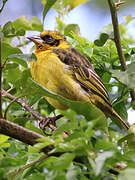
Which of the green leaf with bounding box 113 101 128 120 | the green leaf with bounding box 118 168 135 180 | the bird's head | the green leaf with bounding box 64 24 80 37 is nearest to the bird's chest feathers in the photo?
the green leaf with bounding box 64 24 80 37

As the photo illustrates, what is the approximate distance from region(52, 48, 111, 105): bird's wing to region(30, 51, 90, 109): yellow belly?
0.22 feet

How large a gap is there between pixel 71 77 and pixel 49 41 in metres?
0.74

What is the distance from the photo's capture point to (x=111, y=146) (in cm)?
155

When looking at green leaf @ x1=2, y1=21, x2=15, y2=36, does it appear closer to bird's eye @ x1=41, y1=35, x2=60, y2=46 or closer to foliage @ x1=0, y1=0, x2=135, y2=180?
foliage @ x1=0, y1=0, x2=135, y2=180

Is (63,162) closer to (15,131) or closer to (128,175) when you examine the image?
(128,175)

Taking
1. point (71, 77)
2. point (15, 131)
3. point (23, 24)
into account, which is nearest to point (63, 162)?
point (15, 131)

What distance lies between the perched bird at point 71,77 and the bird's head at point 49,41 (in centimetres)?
19

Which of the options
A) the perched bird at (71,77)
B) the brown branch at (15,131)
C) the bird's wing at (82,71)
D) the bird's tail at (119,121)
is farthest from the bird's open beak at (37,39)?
the brown branch at (15,131)

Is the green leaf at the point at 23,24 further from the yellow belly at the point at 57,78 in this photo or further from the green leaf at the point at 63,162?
the green leaf at the point at 63,162

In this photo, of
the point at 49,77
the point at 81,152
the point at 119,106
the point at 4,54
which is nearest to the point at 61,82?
the point at 49,77

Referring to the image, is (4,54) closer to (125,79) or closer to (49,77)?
(125,79)

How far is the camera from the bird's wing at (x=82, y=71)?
346cm

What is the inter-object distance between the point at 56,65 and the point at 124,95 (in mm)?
992

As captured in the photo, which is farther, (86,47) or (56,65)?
(56,65)
